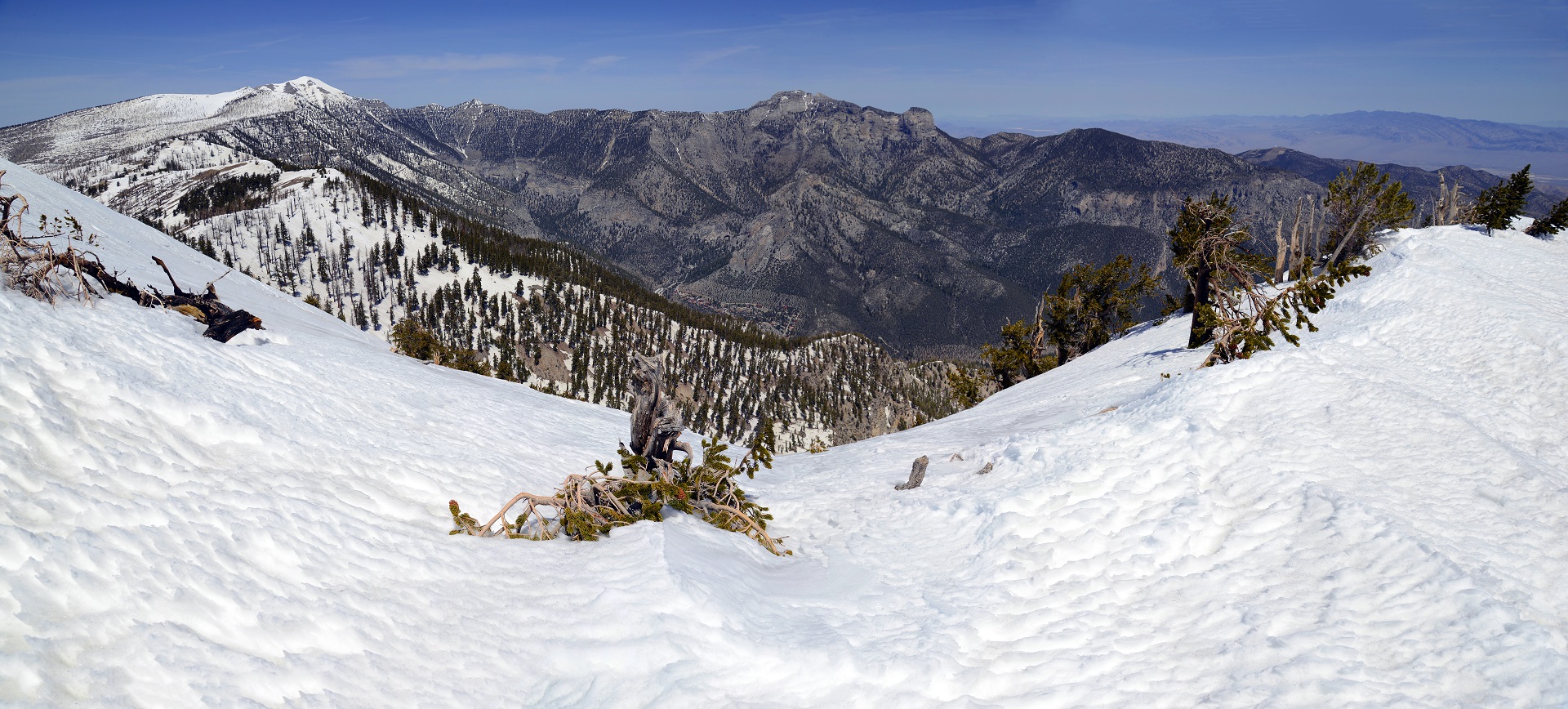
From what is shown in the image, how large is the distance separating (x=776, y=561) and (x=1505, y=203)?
5787 centimetres

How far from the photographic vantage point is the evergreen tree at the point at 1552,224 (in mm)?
40188

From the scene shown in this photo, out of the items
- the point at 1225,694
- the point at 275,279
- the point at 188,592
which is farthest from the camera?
the point at 275,279

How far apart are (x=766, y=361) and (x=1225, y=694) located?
152886mm

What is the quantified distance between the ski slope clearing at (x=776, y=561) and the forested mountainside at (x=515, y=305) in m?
103

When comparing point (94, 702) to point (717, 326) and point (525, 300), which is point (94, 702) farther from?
point (717, 326)

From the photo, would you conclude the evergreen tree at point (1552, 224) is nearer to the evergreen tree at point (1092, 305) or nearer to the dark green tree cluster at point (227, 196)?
the evergreen tree at point (1092, 305)

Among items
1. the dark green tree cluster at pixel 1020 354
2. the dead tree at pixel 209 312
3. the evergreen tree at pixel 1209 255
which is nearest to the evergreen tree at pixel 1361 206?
the dark green tree cluster at pixel 1020 354

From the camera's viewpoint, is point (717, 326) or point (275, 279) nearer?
point (275, 279)

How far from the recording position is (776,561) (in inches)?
307

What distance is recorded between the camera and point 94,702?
10.4 feet

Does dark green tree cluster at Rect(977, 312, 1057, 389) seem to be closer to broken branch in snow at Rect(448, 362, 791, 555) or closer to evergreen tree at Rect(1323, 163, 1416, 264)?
evergreen tree at Rect(1323, 163, 1416, 264)

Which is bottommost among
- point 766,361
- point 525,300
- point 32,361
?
point 766,361

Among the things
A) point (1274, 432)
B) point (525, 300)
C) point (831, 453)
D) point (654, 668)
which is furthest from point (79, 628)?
point (525, 300)

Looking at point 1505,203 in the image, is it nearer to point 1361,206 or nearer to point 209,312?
point 1361,206
